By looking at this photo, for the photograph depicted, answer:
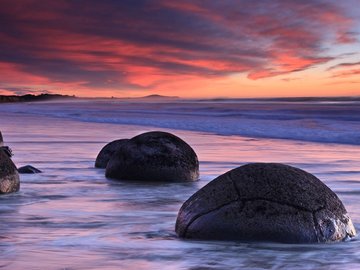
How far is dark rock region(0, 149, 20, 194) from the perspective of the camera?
8.35m

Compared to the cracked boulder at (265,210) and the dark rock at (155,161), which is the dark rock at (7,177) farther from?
the cracked boulder at (265,210)

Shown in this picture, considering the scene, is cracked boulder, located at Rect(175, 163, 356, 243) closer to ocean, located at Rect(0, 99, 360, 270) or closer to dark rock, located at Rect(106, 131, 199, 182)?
ocean, located at Rect(0, 99, 360, 270)

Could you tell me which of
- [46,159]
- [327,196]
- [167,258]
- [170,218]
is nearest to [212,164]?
[46,159]

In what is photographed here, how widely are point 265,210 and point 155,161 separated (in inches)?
170

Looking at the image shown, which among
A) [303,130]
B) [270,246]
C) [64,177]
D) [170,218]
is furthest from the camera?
[303,130]

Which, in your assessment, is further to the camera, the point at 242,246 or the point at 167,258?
the point at 242,246

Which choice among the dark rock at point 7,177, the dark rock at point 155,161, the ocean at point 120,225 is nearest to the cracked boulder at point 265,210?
the ocean at point 120,225

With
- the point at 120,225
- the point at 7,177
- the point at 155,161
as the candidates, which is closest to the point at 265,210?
the point at 120,225

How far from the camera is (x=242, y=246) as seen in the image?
5523 mm

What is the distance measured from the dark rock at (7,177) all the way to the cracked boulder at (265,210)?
297 cm

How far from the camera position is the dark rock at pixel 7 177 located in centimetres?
835

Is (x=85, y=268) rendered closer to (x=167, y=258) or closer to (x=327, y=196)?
(x=167, y=258)

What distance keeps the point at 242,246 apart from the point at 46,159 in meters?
8.24

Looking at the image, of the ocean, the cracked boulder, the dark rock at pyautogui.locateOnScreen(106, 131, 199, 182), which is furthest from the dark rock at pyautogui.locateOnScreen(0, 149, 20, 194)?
the cracked boulder
